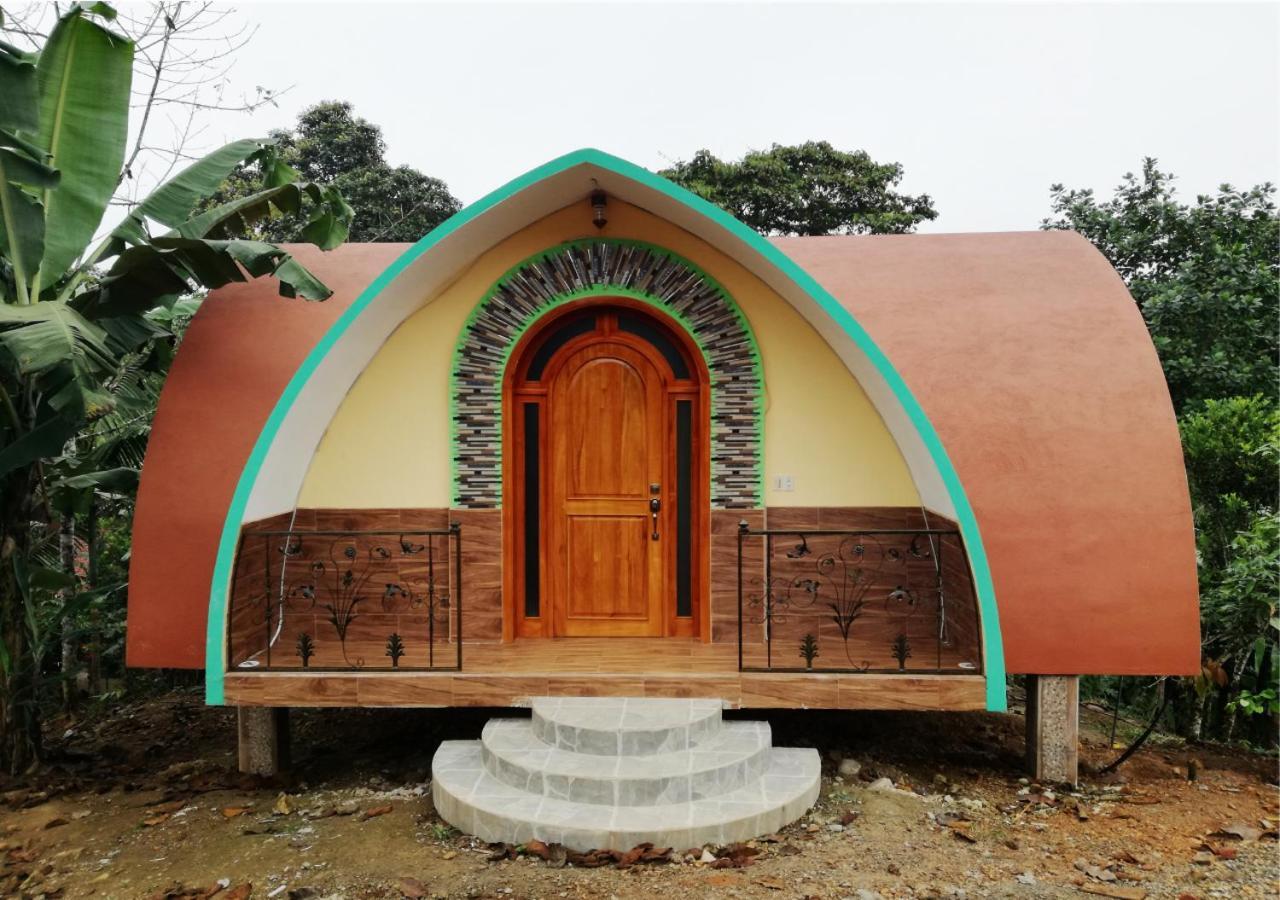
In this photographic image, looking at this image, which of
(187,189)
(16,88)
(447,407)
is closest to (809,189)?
(447,407)

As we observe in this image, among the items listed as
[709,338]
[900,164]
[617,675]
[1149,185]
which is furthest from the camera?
[900,164]

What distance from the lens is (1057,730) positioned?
5.50m

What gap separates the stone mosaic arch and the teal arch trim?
869 millimetres

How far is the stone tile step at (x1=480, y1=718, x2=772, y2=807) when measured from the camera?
14.9 feet

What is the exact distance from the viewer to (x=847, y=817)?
479 cm

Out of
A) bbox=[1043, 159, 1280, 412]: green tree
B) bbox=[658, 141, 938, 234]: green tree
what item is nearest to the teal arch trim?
bbox=[1043, 159, 1280, 412]: green tree

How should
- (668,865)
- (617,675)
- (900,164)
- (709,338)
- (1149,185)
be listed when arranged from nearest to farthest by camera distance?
(668,865) → (617,675) → (709,338) → (1149,185) → (900,164)

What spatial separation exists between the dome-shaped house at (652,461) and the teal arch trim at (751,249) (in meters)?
0.04

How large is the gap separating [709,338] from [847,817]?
3425mm

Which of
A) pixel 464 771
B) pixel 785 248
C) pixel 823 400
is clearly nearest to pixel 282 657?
pixel 464 771

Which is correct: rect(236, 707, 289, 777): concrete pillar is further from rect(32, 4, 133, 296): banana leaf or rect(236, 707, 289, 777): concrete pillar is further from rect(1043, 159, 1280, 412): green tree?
rect(1043, 159, 1280, 412): green tree

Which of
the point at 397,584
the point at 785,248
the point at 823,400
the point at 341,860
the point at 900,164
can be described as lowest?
the point at 341,860

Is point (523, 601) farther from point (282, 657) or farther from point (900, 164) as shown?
point (900, 164)

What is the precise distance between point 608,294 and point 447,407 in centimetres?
153
